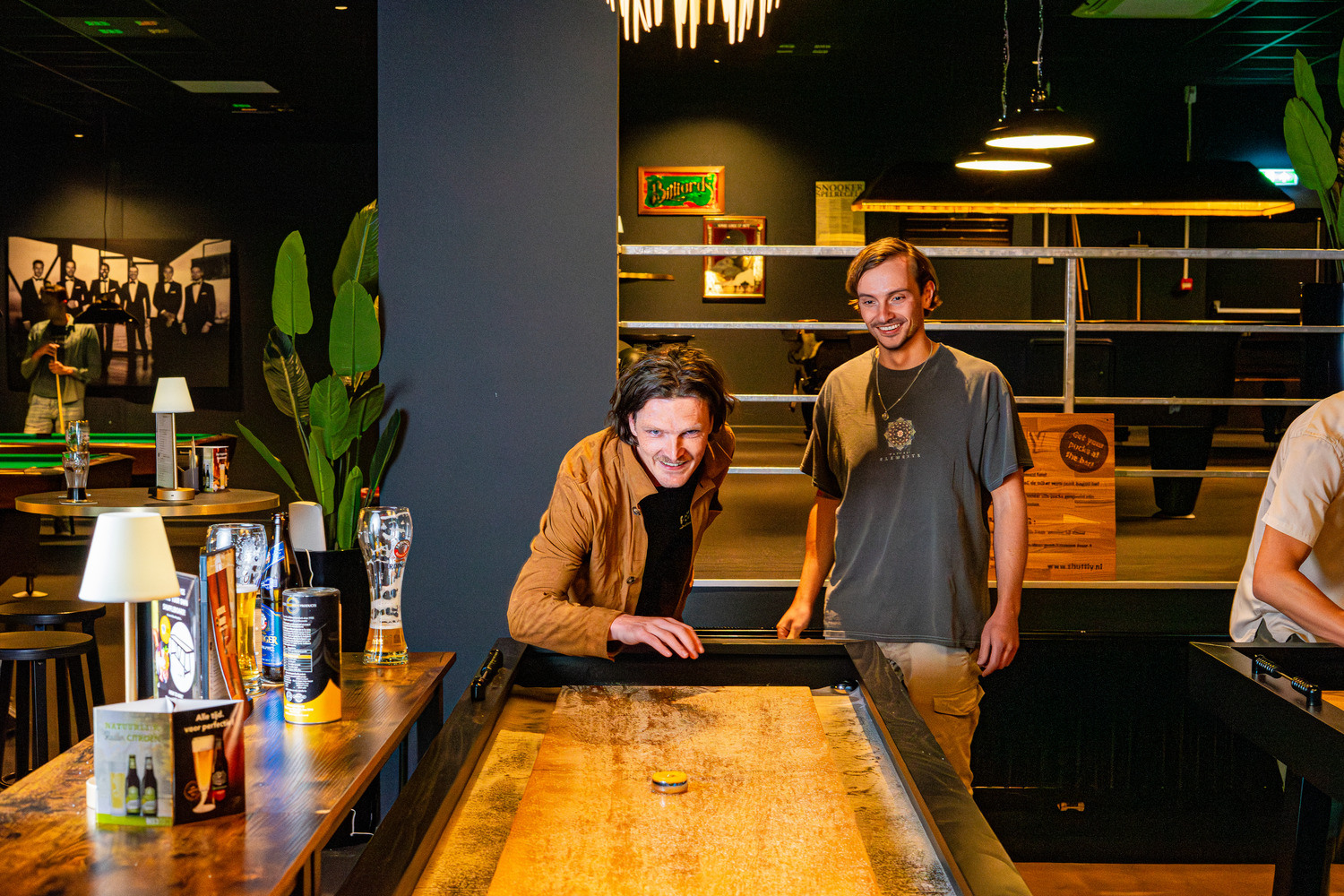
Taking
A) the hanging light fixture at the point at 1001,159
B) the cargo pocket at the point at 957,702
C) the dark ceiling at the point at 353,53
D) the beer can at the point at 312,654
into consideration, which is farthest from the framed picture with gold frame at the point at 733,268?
the beer can at the point at 312,654

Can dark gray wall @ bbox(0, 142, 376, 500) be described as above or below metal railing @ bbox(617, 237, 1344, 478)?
above

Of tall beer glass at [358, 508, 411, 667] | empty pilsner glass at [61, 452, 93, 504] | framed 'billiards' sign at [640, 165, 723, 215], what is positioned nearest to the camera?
tall beer glass at [358, 508, 411, 667]

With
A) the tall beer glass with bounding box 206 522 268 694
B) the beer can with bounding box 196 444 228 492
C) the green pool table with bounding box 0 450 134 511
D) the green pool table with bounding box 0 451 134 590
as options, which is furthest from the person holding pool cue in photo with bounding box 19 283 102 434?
the tall beer glass with bounding box 206 522 268 694

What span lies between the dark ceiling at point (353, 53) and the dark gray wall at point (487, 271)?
3.43 m

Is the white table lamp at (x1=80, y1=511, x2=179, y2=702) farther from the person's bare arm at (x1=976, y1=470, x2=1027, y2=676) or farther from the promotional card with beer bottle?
the person's bare arm at (x1=976, y1=470, x2=1027, y2=676)

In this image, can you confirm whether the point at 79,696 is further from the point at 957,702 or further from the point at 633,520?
the point at 957,702

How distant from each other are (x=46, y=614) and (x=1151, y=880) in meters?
3.68

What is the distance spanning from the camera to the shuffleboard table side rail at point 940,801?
1057mm

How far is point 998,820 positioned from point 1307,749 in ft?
6.27

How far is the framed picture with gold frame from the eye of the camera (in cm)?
1027

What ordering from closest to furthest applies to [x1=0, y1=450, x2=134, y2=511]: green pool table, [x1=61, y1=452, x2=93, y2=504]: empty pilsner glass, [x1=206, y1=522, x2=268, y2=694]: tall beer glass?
[x1=206, y1=522, x2=268, y2=694]: tall beer glass, [x1=61, y1=452, x2=93, y2=504]: empty pilsner glass, [x1=0, y1=450, x2=134, y2=511]: green pool table

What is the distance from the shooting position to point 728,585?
3.54m

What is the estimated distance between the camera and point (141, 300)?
9.97m

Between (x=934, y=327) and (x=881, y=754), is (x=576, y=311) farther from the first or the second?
(x=881, y=754)
